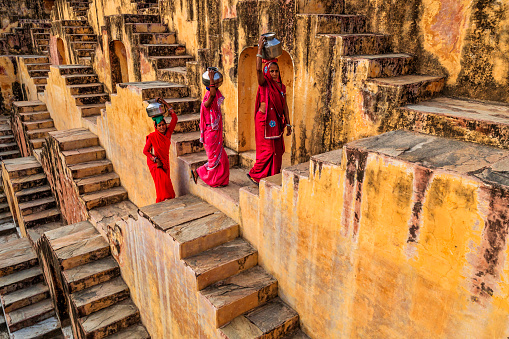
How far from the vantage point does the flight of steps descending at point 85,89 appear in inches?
394

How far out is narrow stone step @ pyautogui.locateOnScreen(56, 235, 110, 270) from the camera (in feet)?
21.0

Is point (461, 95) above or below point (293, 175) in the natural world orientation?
above

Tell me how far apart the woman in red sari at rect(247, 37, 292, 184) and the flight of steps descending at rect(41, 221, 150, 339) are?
3.35 meters

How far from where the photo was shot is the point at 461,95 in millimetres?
4074

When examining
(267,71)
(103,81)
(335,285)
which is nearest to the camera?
(335,285)

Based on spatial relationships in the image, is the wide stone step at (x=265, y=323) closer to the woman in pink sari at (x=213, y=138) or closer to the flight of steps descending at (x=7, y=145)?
the woman in pink sari at (x=213, y=138)

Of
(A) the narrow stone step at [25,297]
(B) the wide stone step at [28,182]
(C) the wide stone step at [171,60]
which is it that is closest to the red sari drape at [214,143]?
(C) the wide stone step at [171,60]

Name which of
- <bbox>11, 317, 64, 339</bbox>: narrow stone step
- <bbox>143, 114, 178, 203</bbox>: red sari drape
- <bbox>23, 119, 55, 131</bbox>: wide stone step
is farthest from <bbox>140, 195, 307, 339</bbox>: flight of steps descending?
<bbox>23, 119, 55, 131</bbox>: wide stone step

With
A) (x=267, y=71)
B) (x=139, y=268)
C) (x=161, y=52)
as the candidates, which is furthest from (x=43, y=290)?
(x=267, y=71)

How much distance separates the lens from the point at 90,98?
1016 centimetres

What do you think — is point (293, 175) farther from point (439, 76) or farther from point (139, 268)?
point (139, 268)

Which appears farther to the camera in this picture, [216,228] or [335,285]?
[216,228]

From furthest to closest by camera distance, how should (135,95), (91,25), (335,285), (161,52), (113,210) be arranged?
(91,25)
(161,52)
(113,210)
(135,95)
(335,285)

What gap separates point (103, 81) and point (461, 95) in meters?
9.42
